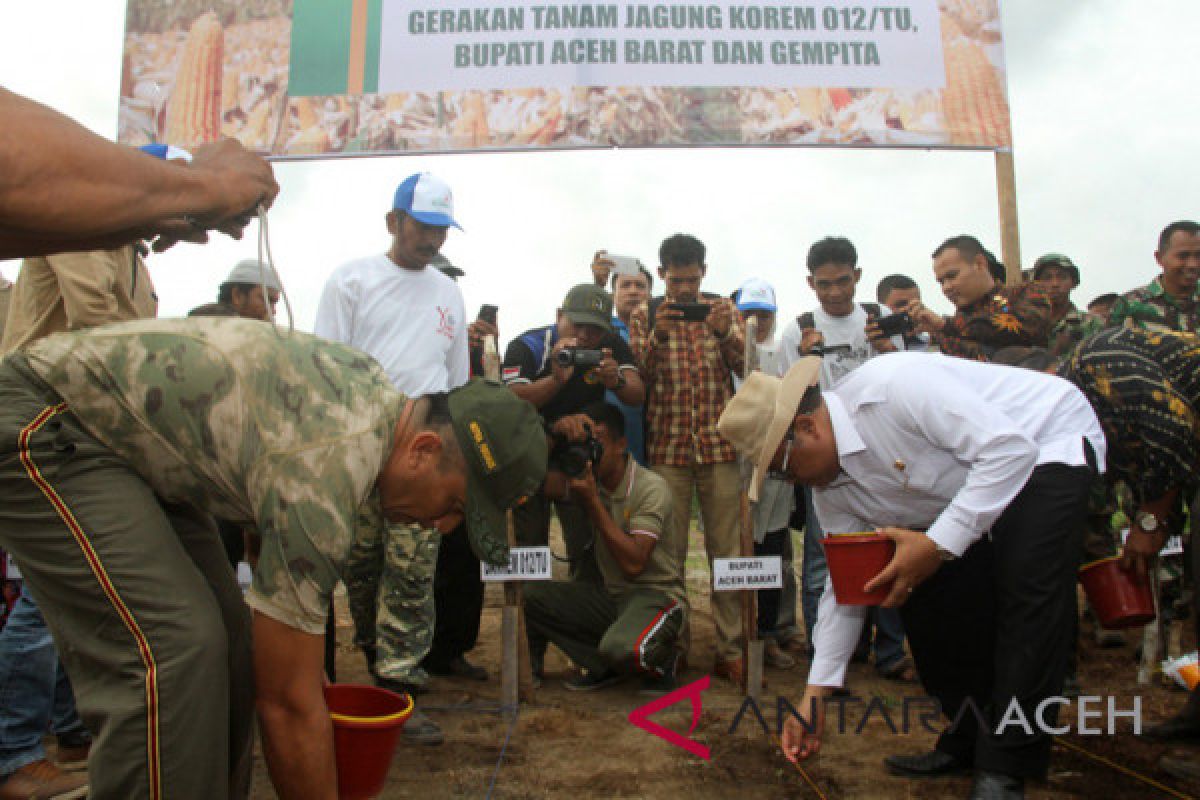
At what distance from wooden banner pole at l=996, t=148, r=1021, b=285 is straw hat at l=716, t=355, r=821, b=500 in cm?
338

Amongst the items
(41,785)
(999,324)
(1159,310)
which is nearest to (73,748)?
(41,785)

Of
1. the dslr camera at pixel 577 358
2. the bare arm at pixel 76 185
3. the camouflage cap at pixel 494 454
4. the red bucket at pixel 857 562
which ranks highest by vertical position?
the dslr camera at pixel 577 358

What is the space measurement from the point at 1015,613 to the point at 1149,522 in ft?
2.62

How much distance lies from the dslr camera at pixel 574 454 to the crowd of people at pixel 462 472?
13mm

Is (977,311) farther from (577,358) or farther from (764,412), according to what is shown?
(764,412)

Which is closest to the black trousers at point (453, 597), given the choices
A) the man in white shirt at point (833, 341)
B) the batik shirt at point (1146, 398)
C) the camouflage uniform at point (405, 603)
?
the camouflage uniform at point (405, 603)

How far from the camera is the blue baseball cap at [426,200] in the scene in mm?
3568

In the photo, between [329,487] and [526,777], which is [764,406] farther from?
[526,777]

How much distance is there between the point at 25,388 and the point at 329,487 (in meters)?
0.64

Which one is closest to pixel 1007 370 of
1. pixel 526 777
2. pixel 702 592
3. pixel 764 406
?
pixel 764 406

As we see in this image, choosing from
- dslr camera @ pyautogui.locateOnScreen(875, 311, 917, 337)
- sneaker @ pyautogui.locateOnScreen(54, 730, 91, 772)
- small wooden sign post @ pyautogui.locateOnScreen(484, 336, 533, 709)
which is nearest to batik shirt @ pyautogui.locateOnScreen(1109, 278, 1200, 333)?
dslr camera @ pyautogui.locateOnScreen(875, 311, 917, 337)

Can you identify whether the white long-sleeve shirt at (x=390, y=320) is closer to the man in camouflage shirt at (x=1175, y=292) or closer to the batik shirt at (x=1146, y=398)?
the batik shirt at (x=1146, y=398)

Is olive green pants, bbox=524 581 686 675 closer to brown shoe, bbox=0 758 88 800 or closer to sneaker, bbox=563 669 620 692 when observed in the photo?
sneaker, bbox=563 669 620 692

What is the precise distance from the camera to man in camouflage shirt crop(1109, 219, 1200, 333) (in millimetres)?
4191
